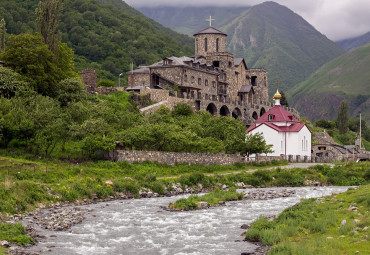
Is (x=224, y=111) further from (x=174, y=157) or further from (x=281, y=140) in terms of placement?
(x=174, y=157)

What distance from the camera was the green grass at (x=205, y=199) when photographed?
33625 millimetres

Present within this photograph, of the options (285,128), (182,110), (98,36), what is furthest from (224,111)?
(98,36)

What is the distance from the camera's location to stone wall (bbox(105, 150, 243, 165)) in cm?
4984

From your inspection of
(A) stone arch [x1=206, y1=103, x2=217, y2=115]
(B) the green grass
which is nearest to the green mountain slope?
(A) stone arch [x1=206, y1=103, x2=217, y2=115]

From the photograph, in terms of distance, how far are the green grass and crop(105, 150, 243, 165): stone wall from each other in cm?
1226

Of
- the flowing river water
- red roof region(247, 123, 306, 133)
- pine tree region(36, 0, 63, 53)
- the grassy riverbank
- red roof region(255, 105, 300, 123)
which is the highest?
pine tree region(36, 0, 63, 53)

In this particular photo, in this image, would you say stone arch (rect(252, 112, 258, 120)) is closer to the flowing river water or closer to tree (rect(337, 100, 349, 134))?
tree (rect(337, 100, 349, 134))

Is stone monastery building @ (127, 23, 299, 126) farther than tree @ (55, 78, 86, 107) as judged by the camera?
Yes

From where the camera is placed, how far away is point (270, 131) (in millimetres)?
74438

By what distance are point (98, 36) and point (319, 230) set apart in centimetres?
12066

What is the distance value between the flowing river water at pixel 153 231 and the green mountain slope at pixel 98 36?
91.7 m

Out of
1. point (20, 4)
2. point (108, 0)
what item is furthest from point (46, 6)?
point (108, 0)

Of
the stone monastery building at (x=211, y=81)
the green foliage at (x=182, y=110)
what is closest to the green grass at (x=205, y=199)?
the green foliage at (x=182, y=110)

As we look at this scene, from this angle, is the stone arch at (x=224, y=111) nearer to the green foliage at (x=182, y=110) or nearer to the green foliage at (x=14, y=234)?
the green foliage at (x=182, y=110)
